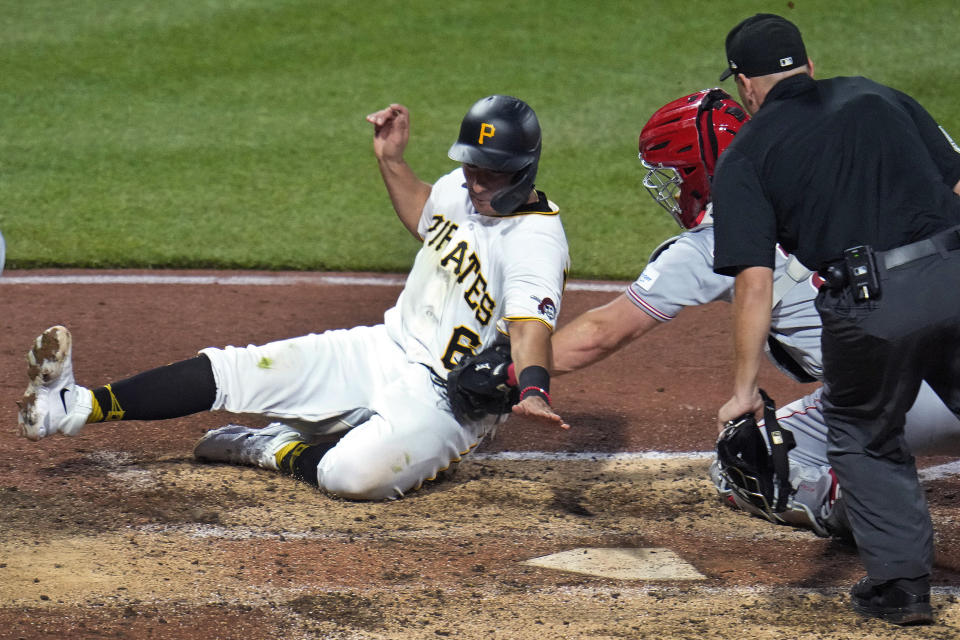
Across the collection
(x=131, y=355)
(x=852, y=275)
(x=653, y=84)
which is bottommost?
(x=131, y=355)

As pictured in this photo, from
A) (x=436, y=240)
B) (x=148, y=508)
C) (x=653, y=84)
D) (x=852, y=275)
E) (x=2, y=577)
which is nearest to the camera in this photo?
(x=852, y=275)

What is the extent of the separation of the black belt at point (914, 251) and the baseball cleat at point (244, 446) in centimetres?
235

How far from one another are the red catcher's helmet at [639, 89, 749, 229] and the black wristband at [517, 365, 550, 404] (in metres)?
0.84

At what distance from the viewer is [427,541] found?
160 inches

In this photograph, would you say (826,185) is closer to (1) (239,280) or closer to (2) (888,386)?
(2) (888,386)

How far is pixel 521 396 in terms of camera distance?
3885 mm

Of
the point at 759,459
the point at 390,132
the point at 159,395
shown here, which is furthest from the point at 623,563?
the point at 390,132

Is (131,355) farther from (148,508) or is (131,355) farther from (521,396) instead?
(521,396)

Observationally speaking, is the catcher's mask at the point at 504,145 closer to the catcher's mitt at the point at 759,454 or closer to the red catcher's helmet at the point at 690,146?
the red catcher's helmet at the point at 690,146

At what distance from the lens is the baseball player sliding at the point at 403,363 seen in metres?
4.21

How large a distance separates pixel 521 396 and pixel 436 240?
98cm

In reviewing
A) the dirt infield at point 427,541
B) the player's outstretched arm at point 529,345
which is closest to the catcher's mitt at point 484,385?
the player's outstretched arm at point 529,345

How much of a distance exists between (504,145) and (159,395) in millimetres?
1511

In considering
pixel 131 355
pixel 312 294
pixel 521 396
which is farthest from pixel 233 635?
pixel 312 294
